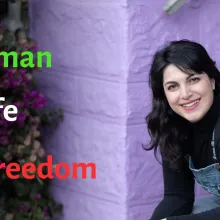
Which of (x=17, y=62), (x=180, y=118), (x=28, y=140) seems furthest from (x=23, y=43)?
(x=180, y=118)

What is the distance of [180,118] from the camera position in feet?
8.54

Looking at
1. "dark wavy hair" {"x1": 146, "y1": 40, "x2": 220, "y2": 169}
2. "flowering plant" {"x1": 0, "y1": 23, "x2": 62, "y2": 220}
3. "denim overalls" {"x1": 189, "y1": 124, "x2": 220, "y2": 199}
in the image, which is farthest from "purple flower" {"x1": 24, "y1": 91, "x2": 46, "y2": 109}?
"denim overalls" {"x1": 189, "y1": 124, "x2": 220, "y2": 199}

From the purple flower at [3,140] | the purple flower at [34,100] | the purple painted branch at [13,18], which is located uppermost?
the purple painted branch at [13,18]

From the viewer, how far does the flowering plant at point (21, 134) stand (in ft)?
10.2

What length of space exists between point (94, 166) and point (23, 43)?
61cm

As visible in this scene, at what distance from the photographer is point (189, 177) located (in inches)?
106

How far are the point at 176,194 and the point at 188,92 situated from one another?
465mm

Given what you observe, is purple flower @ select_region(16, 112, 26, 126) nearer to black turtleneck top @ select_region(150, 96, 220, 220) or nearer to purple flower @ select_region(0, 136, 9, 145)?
purple flower @ select_region(0, 136, 9, 145)

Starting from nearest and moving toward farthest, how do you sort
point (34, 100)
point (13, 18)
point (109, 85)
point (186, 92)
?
point (186, 92) → point (109, 85) → point (34, 100) → point (13, 18)

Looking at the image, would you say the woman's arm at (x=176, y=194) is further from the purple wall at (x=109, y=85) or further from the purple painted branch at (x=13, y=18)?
the purple painted branch at (x=13, y=18)

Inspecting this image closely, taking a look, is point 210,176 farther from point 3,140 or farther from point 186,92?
point 3,140

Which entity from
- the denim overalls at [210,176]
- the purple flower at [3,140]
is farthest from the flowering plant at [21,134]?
the denim overalls at [210,176]

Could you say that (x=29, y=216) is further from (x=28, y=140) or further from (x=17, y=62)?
(x=17, y=62)

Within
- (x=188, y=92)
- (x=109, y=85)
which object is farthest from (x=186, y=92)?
(x=109, y=85)
